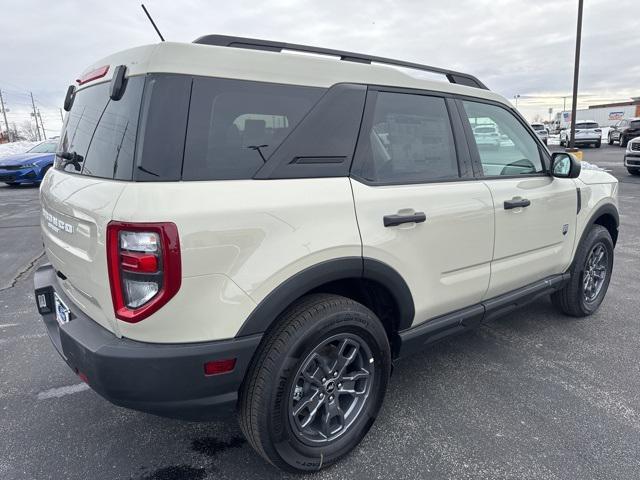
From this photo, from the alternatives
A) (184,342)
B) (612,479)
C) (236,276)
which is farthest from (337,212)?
(612,479)

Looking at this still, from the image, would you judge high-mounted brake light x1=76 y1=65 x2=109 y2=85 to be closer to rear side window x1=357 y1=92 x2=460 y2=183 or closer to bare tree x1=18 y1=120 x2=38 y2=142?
rear side window x1=357 y1=92 x2=460 y2=183

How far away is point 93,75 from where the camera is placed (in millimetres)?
2229

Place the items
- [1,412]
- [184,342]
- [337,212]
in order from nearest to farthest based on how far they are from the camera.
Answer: [184,342] → [337,212] → [1,412]

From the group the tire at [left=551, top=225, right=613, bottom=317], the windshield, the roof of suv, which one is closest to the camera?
the roof of suv

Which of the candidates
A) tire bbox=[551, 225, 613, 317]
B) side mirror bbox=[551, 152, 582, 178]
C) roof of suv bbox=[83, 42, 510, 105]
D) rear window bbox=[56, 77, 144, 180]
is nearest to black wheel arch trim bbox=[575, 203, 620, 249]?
tire bbox=[551, 225, 613, 317]

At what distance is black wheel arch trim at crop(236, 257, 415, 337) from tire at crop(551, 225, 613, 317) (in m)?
2.10

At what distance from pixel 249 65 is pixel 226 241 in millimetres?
770

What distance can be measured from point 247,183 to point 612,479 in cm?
216

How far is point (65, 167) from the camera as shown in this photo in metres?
2.36

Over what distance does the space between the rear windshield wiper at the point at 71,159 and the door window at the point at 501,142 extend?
2.21 m

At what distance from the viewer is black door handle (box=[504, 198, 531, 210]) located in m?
2.80

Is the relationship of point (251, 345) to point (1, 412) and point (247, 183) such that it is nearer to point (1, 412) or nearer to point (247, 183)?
point (247, 183)

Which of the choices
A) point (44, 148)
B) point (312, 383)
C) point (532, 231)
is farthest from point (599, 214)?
point (44, 148)

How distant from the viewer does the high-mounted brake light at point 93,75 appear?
2098 millimetres
